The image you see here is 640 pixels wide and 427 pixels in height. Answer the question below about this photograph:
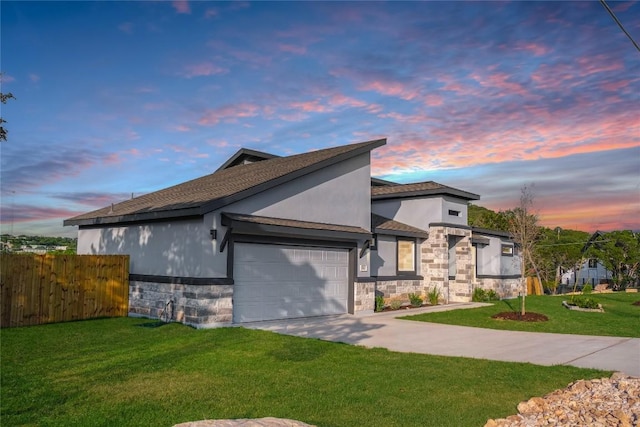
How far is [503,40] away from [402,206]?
10.6 metres

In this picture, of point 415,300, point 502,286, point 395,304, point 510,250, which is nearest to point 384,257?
point 395,304

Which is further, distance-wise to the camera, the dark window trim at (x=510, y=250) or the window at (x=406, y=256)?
the dark window trim at (x=510, y=250)

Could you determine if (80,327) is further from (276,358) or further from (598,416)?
(598,416)

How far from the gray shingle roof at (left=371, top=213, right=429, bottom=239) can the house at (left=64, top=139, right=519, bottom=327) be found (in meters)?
0.07

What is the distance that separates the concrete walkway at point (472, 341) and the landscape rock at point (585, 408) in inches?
91.3

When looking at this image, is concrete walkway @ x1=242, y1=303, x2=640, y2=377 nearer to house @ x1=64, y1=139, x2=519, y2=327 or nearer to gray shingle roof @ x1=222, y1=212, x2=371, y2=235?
house @ x1=64, y1=139, x2=519, y2=327

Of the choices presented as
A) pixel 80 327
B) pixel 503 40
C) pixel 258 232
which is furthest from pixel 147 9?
pixel 503 40

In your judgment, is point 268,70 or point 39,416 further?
point 268,70

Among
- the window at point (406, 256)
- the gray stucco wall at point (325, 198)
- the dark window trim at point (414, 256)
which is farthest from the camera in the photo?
the window at point (406, 256)

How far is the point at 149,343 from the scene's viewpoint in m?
11.0

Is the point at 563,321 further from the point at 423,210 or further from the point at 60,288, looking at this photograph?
the point at 60,288

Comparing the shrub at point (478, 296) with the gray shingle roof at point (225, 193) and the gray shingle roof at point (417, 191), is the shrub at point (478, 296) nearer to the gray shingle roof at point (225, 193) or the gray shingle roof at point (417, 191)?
the gray shingle roof at point (417, 191)

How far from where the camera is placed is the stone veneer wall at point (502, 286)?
26109 mm

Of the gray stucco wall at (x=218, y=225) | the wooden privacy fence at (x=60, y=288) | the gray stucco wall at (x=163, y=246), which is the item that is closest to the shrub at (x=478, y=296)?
the gray stucco wall at (x=218, y=225)
